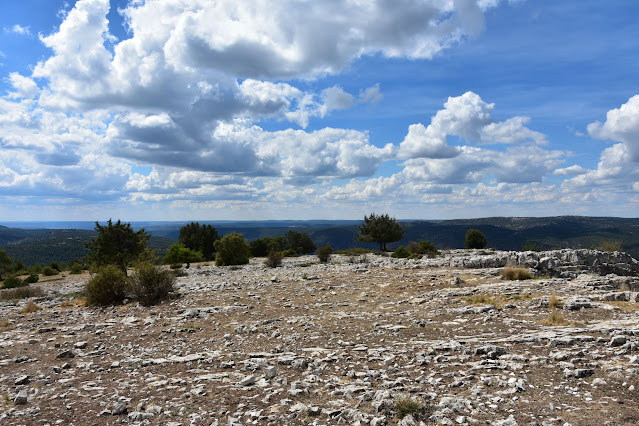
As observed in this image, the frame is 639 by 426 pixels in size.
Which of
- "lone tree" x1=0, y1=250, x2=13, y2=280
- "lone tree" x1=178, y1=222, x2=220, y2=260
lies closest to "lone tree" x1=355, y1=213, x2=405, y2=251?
"lone tree" x1=178, y1=222, x2=220, y2=260

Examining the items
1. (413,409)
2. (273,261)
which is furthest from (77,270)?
(413,409)

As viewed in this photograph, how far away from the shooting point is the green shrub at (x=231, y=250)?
5000 cm

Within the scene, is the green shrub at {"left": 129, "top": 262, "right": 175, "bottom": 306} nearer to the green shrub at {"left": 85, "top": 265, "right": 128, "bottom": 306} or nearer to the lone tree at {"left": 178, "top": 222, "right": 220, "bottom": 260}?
the green shrub at {"left": 85, "top": 265, "right": 128, "bottom": 306}

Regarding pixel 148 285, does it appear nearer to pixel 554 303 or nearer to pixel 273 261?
pixel 554 303

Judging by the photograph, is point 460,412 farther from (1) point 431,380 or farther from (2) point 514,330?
(2) point 514,330

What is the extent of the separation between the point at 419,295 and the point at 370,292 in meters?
3.01

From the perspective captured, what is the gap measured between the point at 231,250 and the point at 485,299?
Answer: 38.8 meters

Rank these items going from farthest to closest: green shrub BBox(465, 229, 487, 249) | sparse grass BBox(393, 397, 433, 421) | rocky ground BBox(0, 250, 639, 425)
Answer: green shrub BBox(465, 229, 487, 249)
rocky ground BBox(0, 250, 639, 425)
sparse grass BBox(393, 397, 433, 421)

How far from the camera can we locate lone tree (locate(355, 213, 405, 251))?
67188 millimetres

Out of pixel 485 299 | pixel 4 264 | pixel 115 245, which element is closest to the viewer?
pixel 485 299

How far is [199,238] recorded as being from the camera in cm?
7500

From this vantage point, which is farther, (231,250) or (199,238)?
(199,238)

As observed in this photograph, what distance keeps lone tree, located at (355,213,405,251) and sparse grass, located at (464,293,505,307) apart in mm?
49736

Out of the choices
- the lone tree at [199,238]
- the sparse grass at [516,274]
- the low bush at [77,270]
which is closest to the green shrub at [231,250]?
the lone tree at [199,238]
